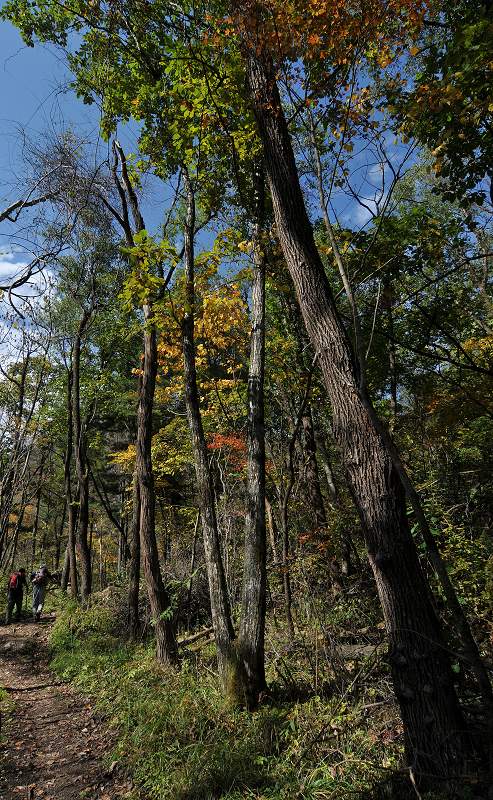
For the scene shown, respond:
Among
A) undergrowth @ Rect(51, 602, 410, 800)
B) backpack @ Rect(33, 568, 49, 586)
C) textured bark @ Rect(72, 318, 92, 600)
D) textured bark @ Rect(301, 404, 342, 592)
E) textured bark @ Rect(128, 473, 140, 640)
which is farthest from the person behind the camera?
backpack @ Rect(33, 568, 49, 586)

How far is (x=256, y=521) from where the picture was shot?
5914 mm

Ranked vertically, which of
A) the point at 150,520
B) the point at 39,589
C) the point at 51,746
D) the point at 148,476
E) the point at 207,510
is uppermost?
the point at 148,476

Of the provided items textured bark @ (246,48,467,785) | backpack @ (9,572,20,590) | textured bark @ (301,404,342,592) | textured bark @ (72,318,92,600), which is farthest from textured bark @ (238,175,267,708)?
backpack @ (9,572,20,590)

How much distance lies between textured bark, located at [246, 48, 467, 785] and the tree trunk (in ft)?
13.8

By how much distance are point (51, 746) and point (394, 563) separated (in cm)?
531

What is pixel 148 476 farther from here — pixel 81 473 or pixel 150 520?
pixel 81 473

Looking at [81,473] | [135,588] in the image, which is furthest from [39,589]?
[135,588]

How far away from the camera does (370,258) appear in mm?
7277

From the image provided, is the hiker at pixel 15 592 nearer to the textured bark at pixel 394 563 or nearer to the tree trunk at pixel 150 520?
the tree trunk at pixel 150 520

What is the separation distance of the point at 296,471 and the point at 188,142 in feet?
22.8

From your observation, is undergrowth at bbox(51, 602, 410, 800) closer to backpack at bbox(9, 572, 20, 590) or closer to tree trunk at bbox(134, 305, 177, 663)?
tree trunk at bbox(134, 305, 177, 663)

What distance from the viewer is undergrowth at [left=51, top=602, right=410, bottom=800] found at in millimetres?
3818

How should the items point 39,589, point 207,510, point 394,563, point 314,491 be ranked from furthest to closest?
1. point 39,589
2. point 314,491
3. point 207,510
4. point 394,563

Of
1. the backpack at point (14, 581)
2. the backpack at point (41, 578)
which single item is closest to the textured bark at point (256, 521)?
the backpack at point (41, 578)
